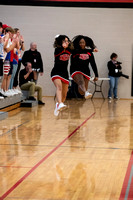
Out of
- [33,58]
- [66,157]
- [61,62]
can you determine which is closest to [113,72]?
[33,58]

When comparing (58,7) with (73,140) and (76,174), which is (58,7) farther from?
(76,174)

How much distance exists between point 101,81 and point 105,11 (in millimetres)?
2731

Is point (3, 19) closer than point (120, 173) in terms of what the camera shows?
No

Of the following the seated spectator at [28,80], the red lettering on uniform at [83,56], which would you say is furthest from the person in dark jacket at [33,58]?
the red lettering on uniform at [83,56]

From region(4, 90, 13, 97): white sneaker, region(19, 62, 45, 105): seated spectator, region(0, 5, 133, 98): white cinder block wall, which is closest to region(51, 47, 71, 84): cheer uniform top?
region(4, 90, 13, 97): white sneaker

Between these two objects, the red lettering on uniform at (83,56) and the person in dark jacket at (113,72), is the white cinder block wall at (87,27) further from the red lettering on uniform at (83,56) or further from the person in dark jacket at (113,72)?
the red lettering on uniform at (83,56)

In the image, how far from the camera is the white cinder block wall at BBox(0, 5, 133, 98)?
16641 millimetres

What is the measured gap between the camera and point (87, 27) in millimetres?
16812

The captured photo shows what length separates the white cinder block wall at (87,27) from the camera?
16641 mm

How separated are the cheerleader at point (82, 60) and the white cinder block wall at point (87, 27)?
8444 mm

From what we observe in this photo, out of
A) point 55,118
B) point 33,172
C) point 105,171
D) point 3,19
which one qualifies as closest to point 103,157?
point 105,171

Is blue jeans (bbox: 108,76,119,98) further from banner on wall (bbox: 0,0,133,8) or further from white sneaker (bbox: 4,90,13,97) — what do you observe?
white sneaker (bbox: 4,90,13,97)

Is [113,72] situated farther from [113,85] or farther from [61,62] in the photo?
[61,62]

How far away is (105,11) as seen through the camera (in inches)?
655
